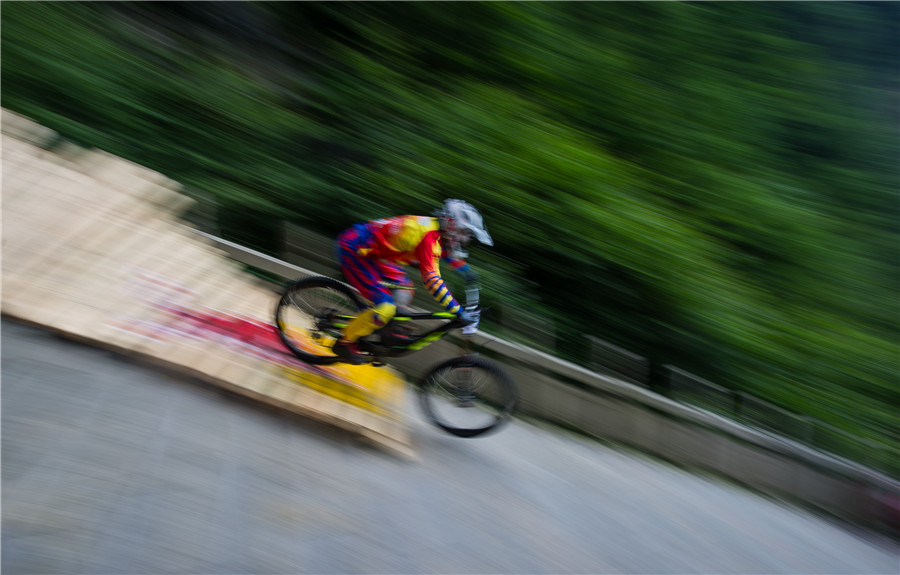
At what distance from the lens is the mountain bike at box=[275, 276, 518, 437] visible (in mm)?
5902

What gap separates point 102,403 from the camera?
198 inches

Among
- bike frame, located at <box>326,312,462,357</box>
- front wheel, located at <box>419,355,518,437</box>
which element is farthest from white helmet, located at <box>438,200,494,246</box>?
front wheel, located at <box>419,355,518,437</box>

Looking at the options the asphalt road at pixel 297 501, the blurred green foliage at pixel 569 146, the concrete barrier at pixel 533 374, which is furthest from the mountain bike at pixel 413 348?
the blurred green foliage at pixel 569 146

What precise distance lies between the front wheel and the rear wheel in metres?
0.91

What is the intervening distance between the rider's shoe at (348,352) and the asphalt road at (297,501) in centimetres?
71

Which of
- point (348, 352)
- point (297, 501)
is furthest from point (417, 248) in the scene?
point (297, 501)

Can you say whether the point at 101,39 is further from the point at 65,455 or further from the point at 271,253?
the point at 65,455

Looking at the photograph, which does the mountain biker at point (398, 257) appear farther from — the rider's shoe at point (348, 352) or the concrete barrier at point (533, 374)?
the concrete barrier at point (533, 374)

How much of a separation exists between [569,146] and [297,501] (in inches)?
232

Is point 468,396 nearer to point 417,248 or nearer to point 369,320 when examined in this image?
A: point 369,320

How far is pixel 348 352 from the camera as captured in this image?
614 cm

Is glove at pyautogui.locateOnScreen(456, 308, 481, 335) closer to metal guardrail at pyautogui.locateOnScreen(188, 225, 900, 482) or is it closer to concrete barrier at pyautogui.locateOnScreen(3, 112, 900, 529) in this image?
concrete barrier at pyautogui.locateOnScreen(3, 112, 900, 529)

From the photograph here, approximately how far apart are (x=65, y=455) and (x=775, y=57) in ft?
38.2

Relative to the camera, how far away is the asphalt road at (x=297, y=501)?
406 centimetres
